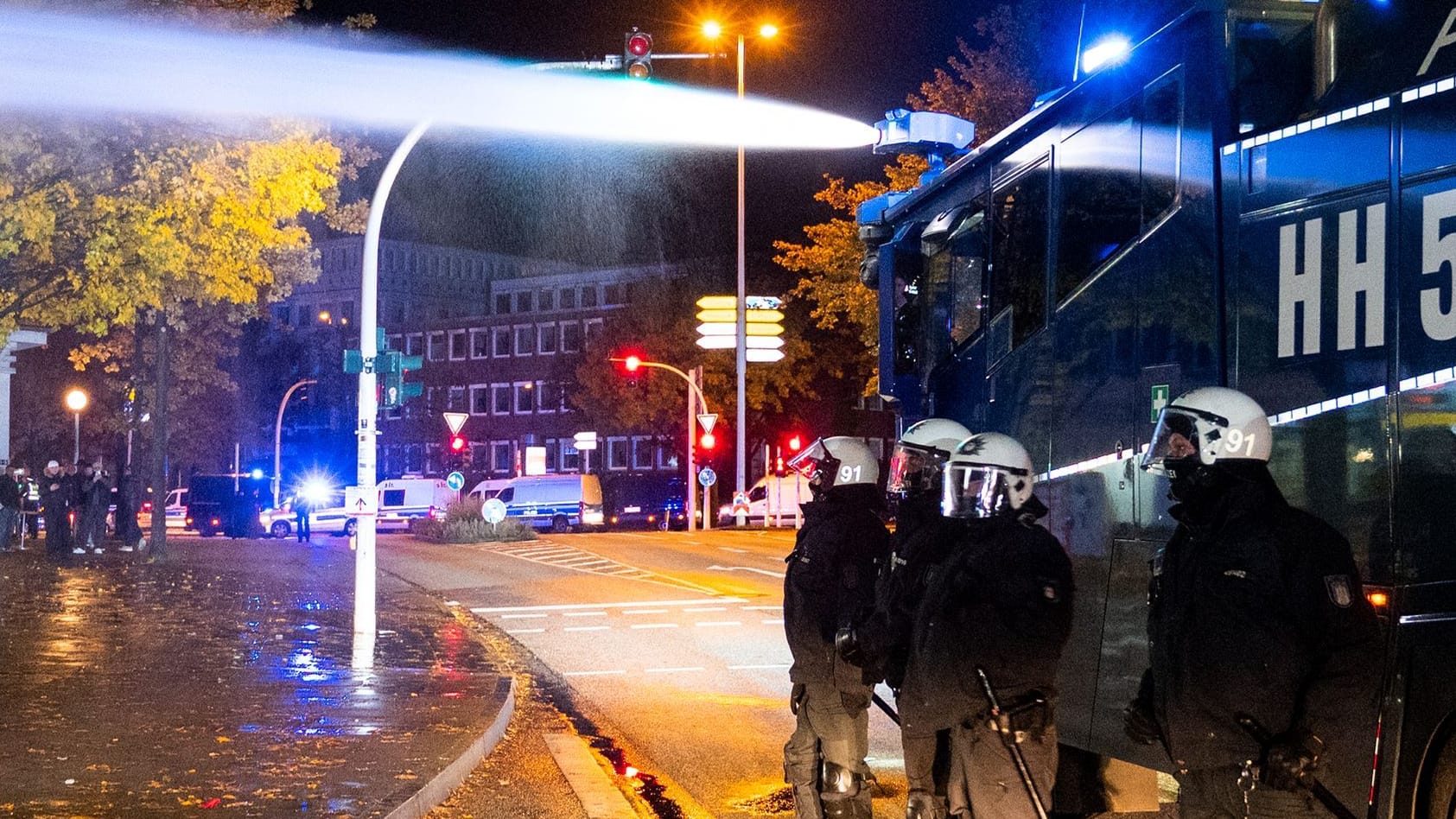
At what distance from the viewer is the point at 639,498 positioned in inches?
2488

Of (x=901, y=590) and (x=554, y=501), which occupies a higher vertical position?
(x=901, y=590)

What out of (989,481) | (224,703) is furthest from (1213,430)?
(224,703)

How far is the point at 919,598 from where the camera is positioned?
5.89 meters

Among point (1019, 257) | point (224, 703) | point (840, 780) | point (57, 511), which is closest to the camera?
point (840, 780)

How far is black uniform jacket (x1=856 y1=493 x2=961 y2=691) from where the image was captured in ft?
19.4

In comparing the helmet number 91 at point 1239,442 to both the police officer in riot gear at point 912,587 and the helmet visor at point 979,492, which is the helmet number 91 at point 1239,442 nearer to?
the helmet visor at point 979,492

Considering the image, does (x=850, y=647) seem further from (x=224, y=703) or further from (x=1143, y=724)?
(x=224, y=703)

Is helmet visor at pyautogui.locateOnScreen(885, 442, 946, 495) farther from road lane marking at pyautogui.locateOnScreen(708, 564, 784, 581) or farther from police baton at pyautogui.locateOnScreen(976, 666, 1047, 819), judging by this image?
road lane marking at pyautogui.locateOnScreen(708, 564, 784, 581)

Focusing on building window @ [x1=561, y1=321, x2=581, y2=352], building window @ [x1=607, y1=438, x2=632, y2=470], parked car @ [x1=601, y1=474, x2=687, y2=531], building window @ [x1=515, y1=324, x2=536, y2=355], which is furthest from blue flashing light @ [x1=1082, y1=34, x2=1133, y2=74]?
building window @ [x1=515, y1=324, x2=536, y2=355]

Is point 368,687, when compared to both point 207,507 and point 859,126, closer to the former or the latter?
point 859,126

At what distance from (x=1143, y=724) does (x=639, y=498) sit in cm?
5861

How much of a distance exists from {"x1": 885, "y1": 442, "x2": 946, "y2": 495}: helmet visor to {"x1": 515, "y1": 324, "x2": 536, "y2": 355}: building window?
78098mm

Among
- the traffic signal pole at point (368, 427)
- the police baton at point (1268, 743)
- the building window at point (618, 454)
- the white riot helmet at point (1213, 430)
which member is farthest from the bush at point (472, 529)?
the building window at point (618, 454)

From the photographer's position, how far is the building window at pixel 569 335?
3179 inches
